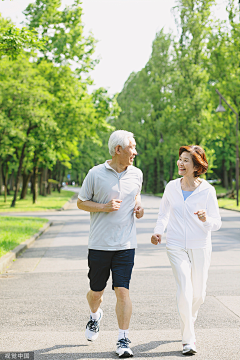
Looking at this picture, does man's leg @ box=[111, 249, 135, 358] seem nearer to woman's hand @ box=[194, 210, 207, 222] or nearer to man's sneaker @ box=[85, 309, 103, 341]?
man's sneaker @ box=[85, 309, 103, 341]

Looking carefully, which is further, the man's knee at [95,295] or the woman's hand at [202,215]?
the man's knee at [95,295]

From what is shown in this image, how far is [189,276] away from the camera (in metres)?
4.39

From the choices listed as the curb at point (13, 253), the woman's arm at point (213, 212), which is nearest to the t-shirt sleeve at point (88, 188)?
the woman's arm at point (213, 212)

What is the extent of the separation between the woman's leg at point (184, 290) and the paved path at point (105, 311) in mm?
196

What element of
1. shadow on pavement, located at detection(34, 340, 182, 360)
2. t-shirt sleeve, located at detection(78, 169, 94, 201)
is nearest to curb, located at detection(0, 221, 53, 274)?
shadow on pavement, located at detection(34, 340, 182, 360)

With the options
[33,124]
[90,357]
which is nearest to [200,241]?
[90,357]

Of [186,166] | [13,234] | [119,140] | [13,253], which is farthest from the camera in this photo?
[13,234]

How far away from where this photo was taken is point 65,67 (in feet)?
101

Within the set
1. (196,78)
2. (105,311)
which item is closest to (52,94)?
(196,78)

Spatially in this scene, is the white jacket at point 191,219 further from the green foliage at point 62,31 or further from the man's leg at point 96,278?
the green foliage at point 62,31

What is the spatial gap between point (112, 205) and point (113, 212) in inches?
6.2

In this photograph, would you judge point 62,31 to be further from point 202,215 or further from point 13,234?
point 202,215

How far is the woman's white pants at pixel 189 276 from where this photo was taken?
4309 mm

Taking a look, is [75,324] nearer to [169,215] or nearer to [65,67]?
[169,215]
